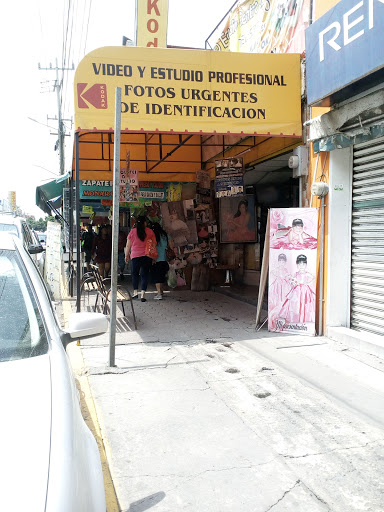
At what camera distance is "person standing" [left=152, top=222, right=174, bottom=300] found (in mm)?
10570

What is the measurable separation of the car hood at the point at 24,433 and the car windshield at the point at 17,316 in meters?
0.14

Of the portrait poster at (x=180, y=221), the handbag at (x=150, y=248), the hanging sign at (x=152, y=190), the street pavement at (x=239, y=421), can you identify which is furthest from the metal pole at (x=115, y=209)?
the hanging sign at (x=152, y=190)

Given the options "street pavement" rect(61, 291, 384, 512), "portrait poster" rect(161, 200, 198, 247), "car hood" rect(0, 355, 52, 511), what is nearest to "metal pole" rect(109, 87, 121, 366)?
"street pavement" rect(61, 291, 384, 512)

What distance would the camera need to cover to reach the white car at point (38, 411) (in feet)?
4.92

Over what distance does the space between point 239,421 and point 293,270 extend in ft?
10.7

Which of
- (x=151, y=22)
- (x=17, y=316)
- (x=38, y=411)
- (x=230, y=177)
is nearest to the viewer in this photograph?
(x=38, y=411)

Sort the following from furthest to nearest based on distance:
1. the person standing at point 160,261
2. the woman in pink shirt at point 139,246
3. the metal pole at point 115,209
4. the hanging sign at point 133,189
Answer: the person standing at point 160,261 → the hanging sign at point 133,189 → the woman in pink shirt at point 139,246 → the metal pole at point 115,209

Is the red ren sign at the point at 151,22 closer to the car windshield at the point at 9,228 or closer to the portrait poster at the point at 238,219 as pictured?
the portrait poster at the point at 238,219

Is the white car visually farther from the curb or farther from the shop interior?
the shop interior

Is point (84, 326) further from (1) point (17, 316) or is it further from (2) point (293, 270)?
(2) point (293, 270)

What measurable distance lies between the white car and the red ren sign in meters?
6.95

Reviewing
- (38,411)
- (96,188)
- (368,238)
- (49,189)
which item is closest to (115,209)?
(368,238)

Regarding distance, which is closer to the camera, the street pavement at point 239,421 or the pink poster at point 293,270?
the street pavement at point 239,421

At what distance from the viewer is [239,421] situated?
4.06m
